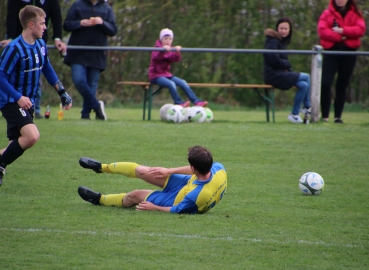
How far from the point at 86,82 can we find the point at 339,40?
456 cm

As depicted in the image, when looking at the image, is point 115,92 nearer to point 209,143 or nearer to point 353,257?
point 209,143

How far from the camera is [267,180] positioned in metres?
8.08

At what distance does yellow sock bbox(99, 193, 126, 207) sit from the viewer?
21.1ft

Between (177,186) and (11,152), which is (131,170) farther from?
(11,152)

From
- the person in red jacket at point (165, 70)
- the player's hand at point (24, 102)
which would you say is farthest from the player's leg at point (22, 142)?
the person in red jacket at point (165, 70)

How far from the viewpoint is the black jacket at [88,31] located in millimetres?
12031

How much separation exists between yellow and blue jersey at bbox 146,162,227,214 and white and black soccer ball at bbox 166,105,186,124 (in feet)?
19.8

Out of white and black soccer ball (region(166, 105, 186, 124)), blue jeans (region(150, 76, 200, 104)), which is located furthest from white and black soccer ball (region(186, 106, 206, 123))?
blue jeans (region(150, 76, 200, 104))

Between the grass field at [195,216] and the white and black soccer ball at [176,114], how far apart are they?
756mm

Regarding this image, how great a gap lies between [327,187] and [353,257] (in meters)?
2.85

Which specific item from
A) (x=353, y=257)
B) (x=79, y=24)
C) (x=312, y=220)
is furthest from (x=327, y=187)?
(x=79, y=24)

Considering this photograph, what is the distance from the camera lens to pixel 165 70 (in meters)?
13.1

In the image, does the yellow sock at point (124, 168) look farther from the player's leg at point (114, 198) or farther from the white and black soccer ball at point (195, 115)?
the white and black soccer ball at point (195, 115)

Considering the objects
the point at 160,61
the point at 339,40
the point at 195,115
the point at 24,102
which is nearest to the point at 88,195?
the point at 24,102
